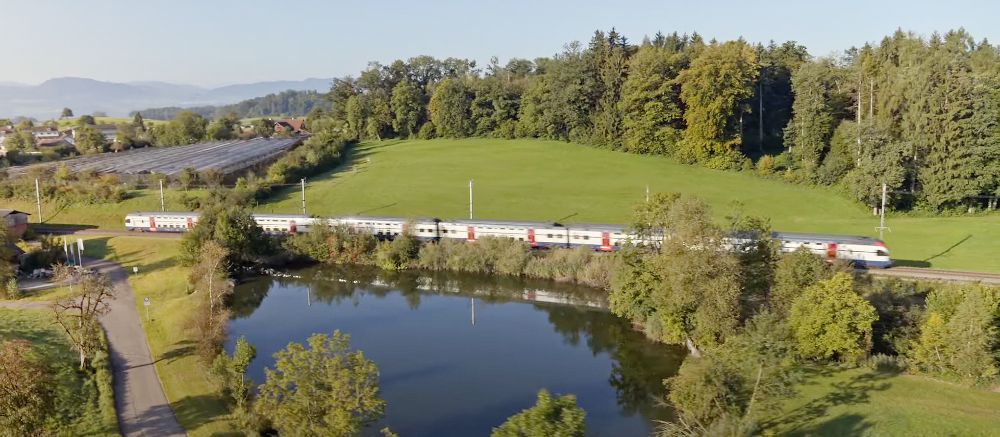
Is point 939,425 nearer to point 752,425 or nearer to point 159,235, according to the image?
point 752,425

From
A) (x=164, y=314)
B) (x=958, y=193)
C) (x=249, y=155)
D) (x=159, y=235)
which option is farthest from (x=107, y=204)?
(x=958, y=193)

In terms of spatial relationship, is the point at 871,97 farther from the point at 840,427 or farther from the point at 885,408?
the point at 840,427

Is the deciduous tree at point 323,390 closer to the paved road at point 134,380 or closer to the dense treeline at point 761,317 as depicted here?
the paved road at point 134,380

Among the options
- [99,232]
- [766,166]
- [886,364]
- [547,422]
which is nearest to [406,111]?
[99,232]

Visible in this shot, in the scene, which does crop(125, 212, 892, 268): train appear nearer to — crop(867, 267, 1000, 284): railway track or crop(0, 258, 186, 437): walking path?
crop(867, 267, 1000, 284): railway track

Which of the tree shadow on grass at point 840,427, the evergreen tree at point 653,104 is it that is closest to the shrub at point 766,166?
the evergreen tree at point 653,104
